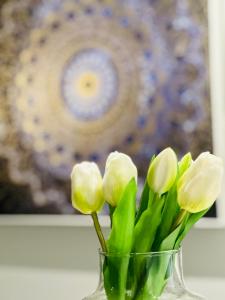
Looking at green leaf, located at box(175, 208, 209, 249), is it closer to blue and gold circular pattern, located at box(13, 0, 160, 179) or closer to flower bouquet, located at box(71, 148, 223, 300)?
flower bouquet, located at box(71, 148, 223, 300)

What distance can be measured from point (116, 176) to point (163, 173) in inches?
2.8

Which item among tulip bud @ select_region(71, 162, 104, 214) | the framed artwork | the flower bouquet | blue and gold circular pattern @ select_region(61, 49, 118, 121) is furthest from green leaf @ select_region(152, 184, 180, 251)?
blue and gold circular pattern @ select_region(61, 49, 118, 121)

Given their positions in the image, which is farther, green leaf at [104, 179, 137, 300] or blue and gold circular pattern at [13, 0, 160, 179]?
blue and gold circular pattern at [13, 0, 160, 179]

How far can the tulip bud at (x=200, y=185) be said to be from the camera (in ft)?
2.36

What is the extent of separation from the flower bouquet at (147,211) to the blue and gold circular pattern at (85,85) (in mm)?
451

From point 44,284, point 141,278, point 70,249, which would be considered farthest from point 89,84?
point 141,278

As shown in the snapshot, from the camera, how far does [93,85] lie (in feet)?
4.19

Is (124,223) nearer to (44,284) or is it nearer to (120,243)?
(120,243)

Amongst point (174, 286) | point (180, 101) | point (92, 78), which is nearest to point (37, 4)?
point (92, 78)

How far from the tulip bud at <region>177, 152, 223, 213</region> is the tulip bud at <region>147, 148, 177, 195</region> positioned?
0.02 metres

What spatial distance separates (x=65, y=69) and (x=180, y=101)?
0.33 metres

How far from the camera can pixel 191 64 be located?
3.82ft

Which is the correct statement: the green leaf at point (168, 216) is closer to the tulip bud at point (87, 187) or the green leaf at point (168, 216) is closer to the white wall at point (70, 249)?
the tulip bud at point (87, 187)

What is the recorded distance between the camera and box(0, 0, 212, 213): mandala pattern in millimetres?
1171
